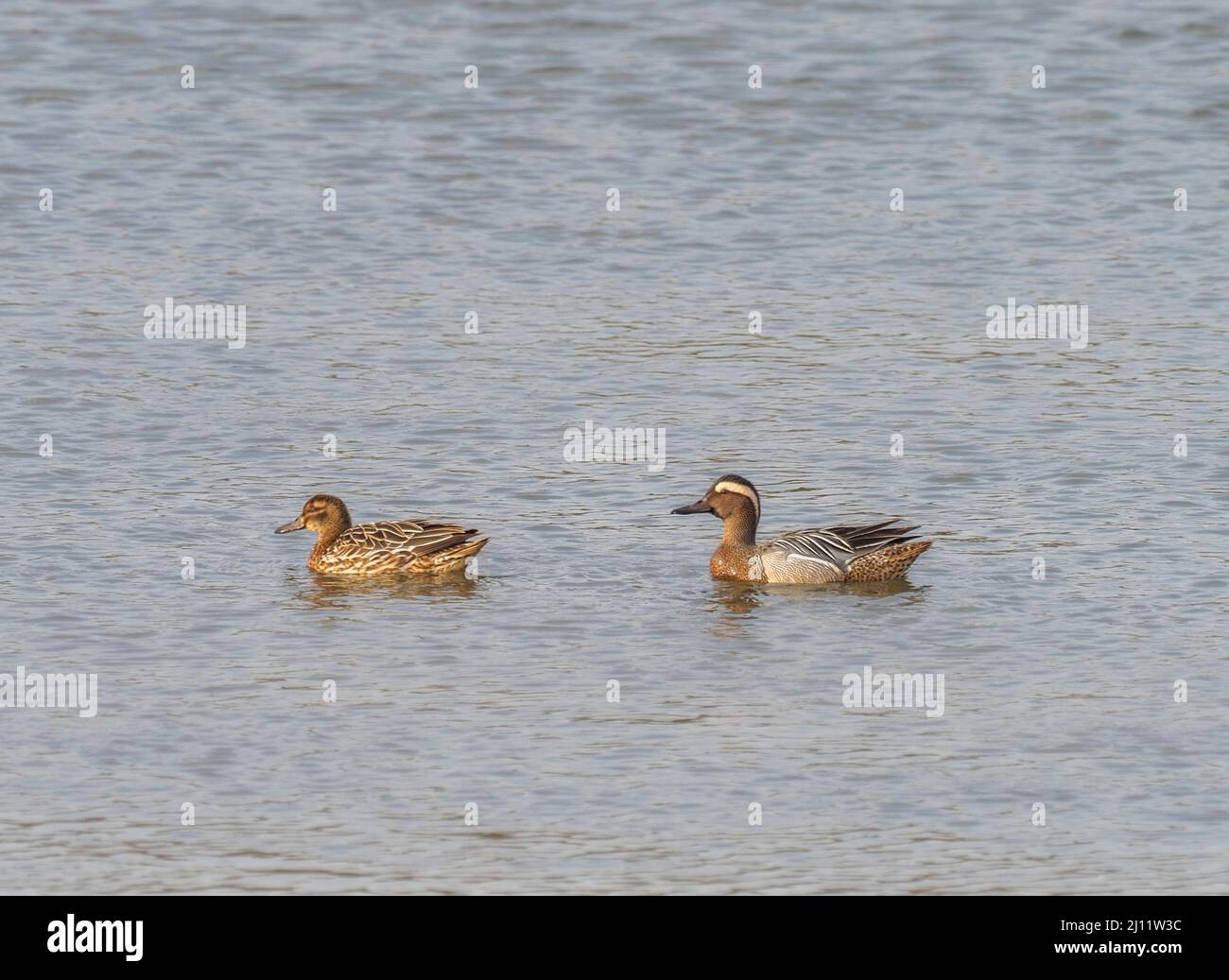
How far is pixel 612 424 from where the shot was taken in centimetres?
1784

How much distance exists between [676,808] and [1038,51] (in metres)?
20.3

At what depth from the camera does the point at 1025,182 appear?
80.9 ft

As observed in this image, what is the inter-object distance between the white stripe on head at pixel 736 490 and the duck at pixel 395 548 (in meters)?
1.67

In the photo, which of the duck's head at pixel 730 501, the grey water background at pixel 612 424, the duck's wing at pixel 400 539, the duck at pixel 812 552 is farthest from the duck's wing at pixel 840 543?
the duck's wing at pixel 400 539

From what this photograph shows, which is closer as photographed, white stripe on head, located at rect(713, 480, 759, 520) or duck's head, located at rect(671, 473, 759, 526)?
duck's head, located at rect(671, 473, 759, 526)

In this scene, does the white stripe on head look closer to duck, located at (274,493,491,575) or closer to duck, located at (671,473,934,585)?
duck, located at (671,473,934,585)

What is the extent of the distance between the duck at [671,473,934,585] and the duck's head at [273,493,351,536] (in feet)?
7.83

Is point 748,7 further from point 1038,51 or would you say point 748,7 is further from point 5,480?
point 5,480

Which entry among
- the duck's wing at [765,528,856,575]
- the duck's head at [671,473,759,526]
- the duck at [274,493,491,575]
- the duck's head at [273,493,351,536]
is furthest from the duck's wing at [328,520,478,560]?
the duck's wing at [765,528,856,575]

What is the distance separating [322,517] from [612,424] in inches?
135

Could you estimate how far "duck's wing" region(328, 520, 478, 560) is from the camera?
1446cm

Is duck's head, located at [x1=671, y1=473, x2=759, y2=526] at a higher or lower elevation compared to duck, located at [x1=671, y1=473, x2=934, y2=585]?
higher

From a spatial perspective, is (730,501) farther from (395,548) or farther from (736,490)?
(395,548)

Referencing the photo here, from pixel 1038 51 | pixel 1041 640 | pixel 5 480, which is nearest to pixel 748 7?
pixel 1038 51
